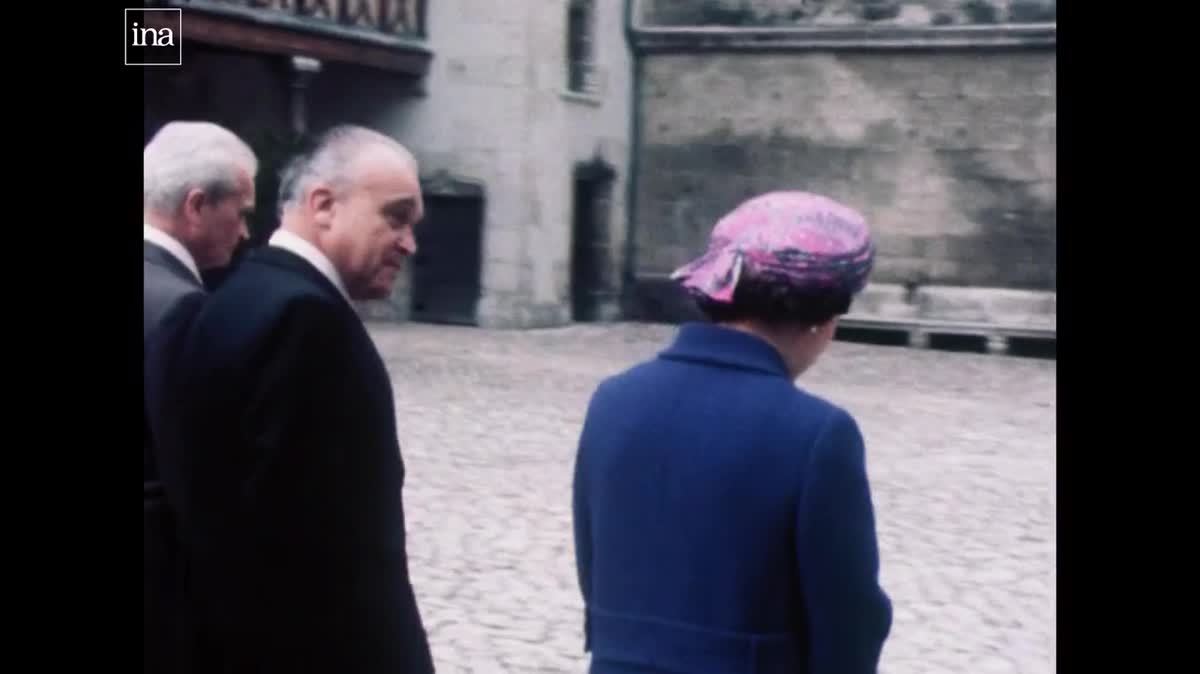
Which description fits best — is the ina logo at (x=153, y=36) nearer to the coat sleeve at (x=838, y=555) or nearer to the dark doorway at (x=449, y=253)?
the coat sleeve at (x=838, y=555)

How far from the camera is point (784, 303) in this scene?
2322 mm

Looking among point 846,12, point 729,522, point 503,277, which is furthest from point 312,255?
point 846,12

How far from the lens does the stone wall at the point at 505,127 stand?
20.5 meters

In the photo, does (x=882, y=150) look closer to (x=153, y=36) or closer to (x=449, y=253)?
(x=449, y=253)

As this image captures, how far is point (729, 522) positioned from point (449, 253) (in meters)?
18.9

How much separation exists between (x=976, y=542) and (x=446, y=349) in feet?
33.9

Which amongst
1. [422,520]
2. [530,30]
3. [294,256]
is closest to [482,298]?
[530,30]

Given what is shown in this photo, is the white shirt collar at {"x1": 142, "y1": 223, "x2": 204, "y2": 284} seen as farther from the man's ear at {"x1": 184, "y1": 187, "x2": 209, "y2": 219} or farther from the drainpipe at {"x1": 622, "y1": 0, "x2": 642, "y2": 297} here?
the drainpipe at {"x1": 622, "y1": 0, "x2": 642, "y2": 297}

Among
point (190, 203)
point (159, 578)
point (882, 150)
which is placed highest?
point (882, 150)

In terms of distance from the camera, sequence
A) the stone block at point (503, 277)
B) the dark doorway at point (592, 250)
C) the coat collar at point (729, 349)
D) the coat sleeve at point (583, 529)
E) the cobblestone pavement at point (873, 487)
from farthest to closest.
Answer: the dark doorway at point (592, 250)
the stone block at point (503, 277)
the cobblestone pavement at point (873, 487)
the coat sleeve at point (583, 529)
the coat collar at point (729, 349)

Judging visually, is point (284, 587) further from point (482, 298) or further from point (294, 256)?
point (482, 298)

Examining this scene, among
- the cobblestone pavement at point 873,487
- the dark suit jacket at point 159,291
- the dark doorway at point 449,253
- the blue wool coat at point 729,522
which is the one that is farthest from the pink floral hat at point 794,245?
the dark doorway at point 449,253

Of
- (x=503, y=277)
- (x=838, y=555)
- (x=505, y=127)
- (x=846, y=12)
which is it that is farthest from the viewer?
(x=846, y=12)

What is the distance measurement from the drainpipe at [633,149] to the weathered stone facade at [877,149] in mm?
71
